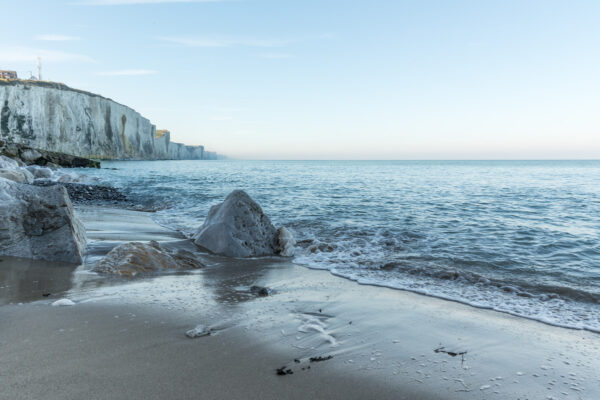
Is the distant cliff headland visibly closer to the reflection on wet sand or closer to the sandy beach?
the reflection on wet sand

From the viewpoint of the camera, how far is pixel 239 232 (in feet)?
21.8

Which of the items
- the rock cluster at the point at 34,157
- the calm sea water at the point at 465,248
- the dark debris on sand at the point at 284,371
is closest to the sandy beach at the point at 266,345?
the dark debris on sand at the point at 284,371

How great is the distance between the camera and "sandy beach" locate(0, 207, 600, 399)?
2.20 metres

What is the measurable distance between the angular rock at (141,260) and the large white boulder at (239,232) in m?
0.95

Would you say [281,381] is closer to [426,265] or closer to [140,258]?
[140,258]

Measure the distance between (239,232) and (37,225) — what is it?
319 cm

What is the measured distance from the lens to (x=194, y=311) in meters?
3.48

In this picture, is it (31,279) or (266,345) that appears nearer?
(266,345)

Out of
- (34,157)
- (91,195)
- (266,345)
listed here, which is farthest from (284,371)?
(34,157)

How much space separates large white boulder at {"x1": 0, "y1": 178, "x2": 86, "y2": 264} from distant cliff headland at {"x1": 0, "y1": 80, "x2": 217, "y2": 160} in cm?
5418

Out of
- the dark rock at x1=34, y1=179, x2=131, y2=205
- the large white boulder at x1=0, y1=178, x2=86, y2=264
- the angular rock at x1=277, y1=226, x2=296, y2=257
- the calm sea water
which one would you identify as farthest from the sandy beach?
the dark rock at x1=34, y1=179, x2=131, y2=205

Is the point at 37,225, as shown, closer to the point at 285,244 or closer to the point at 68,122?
the point at 285,244

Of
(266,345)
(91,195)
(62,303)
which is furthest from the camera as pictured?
(91,195)

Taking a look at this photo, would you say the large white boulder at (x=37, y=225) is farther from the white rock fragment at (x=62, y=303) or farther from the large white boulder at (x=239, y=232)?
the large white boulder at (x=239, y=232)
